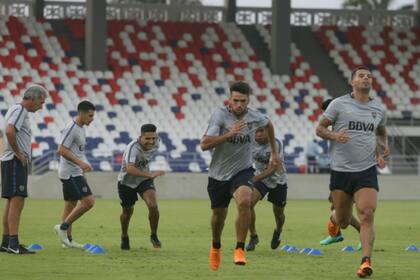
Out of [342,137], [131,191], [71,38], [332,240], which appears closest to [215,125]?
[342,137]

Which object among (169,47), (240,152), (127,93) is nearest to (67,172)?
(240,152)

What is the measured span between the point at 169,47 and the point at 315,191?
10.9 metres

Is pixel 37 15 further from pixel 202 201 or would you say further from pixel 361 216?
pixel 361 216

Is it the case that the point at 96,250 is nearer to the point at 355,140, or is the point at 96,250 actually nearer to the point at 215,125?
the point at 215,125

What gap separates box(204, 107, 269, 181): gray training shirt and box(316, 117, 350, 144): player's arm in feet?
2.00

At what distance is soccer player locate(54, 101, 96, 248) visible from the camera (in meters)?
16.5

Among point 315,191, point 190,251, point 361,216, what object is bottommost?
point 315,191

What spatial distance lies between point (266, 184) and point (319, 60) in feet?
105

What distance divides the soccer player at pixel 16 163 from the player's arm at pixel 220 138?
318 centimetres

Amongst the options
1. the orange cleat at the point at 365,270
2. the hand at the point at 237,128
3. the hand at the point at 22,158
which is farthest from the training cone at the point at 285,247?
the orange cleat at the point at 365,270

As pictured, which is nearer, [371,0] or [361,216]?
[361,216]

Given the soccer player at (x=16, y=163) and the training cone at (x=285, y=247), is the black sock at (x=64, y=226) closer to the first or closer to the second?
the soccer player at (x=16, y=163)

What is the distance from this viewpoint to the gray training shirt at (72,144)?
54.3ft

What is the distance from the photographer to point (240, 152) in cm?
1322
